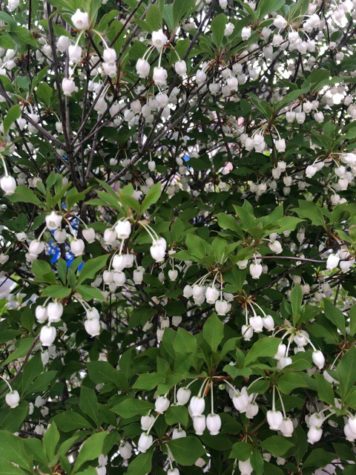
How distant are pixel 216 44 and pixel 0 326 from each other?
1.16m

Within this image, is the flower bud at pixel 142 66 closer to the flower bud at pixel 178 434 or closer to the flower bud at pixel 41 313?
the flower bud at pixel 41 313

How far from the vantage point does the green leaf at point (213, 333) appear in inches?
48.0

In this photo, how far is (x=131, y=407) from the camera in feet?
4.10

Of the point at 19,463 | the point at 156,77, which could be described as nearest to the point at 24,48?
the point at 156,77

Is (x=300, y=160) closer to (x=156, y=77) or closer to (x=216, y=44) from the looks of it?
(x=216, y=44)

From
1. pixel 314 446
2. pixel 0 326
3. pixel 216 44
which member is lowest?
pixel 314 446

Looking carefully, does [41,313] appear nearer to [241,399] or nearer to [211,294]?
[211,294]

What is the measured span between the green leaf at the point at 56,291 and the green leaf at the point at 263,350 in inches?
18.4

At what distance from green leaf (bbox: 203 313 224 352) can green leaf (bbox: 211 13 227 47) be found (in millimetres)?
947

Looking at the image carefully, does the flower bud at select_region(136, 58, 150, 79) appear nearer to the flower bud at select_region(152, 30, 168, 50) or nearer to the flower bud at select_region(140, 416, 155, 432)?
the flower bud at select_region(152, 30, 168, 50)

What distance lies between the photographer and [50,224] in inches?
54.7

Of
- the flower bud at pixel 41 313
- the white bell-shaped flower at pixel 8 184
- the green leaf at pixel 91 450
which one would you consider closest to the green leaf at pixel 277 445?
the green leaf at pixel 91 450

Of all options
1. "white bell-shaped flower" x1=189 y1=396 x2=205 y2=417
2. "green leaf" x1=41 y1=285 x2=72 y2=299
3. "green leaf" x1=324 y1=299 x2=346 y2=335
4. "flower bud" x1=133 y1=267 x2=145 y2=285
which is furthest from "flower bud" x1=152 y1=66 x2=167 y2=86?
"white bell-shaped flower" x1=189 y1=396 x2=205 y2=417

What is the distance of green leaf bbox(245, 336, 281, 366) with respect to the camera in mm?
1142
